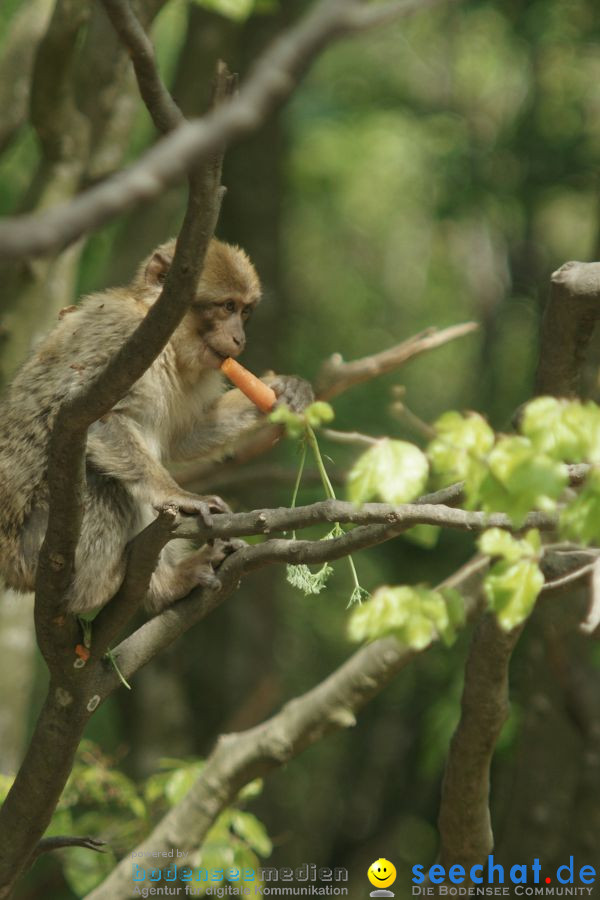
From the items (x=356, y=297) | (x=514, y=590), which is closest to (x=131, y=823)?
(x=514, y=590)

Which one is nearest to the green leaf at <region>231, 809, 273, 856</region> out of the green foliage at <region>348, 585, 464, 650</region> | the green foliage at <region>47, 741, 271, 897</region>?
the green foliage at <region>47, 741, 271, 897</region>

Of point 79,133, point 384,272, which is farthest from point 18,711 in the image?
point 384,272

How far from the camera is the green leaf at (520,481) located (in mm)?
2732

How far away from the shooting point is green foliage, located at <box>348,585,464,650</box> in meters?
3.18

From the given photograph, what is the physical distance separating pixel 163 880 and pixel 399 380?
916cm

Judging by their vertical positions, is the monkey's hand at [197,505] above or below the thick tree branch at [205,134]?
below

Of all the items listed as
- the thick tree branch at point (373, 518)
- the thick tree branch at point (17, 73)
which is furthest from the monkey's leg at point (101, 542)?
the thick tree branch at point (17, 73)

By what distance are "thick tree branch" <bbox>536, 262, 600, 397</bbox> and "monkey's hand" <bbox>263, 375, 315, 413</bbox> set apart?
3.33 ft

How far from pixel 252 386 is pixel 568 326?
1.45 m

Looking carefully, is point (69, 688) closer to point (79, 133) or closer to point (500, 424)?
point (79, 133)

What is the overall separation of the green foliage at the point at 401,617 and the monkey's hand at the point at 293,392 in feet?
6.89

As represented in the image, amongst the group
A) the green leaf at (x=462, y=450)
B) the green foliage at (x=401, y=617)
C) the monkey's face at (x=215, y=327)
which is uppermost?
the green leaf at (x=462, y=450)

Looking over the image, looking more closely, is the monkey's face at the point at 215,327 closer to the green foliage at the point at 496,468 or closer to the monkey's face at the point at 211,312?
the monkey's face at the point at 211,312

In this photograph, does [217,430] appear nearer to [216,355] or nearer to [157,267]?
[216,355]
